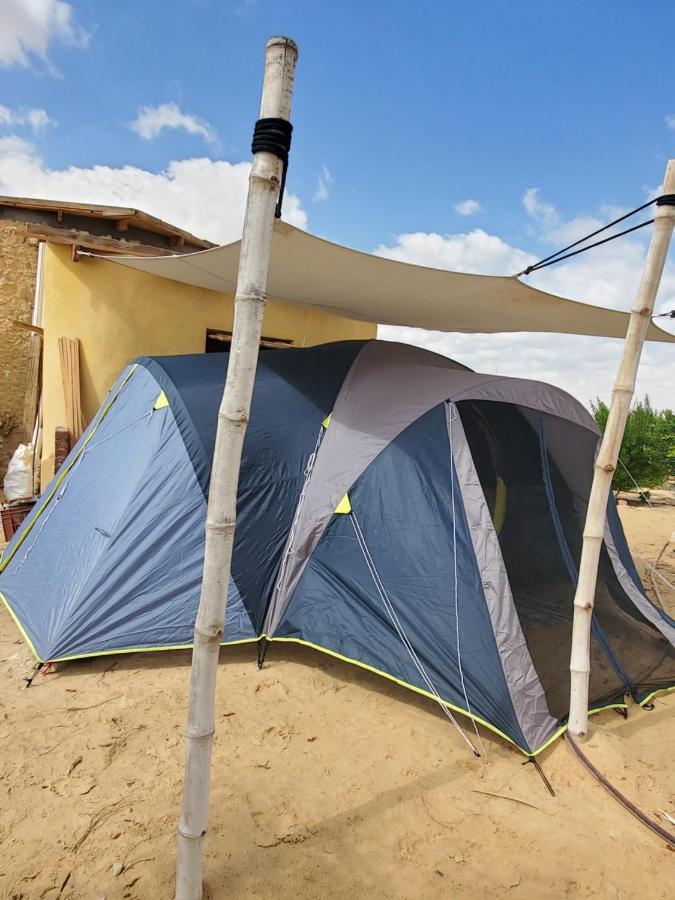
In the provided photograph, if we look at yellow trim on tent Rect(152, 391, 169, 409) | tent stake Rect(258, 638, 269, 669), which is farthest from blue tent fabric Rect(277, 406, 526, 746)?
yellow trim on tent Rect(152, 391, 169, 409)

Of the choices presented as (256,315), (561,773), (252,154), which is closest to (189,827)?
(256,315)

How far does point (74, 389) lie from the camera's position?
5566 mm

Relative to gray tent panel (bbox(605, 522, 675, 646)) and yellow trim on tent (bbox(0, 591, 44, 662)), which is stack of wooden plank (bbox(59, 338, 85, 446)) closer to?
yellow trim on tent (bbox(0, 591, 44, 662))

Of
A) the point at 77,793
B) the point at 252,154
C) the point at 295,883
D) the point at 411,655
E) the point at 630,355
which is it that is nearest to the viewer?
the point at 252,154

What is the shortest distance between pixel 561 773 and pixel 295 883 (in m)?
1.31

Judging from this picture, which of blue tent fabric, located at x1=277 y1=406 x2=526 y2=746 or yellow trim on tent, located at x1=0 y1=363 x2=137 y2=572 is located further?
yellow trim on tent, located at x1=0 y1=363 x2=137 y2=572

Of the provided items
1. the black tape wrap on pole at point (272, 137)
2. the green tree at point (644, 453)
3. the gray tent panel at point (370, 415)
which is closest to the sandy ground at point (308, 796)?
the gray tent panel at point (370, 415)

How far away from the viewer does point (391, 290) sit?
347 centimetres

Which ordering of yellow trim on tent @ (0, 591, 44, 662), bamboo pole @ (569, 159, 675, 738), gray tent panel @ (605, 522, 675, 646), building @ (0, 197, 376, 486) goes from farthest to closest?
building @ (0, 197, 376, 486) → gray tent panel @ (605, 522, 675, 646) → yellow trim on tent @ (0, 591, 44, 662) → bamboo pole @ (569, 159, 675, 738)

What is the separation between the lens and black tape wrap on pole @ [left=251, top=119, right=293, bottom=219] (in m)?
1.51

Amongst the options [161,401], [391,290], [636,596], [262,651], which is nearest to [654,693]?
[636,596]

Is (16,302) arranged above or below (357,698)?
above

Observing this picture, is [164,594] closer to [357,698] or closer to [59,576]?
[59,576]

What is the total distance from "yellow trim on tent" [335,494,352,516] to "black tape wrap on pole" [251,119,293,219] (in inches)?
84.4
